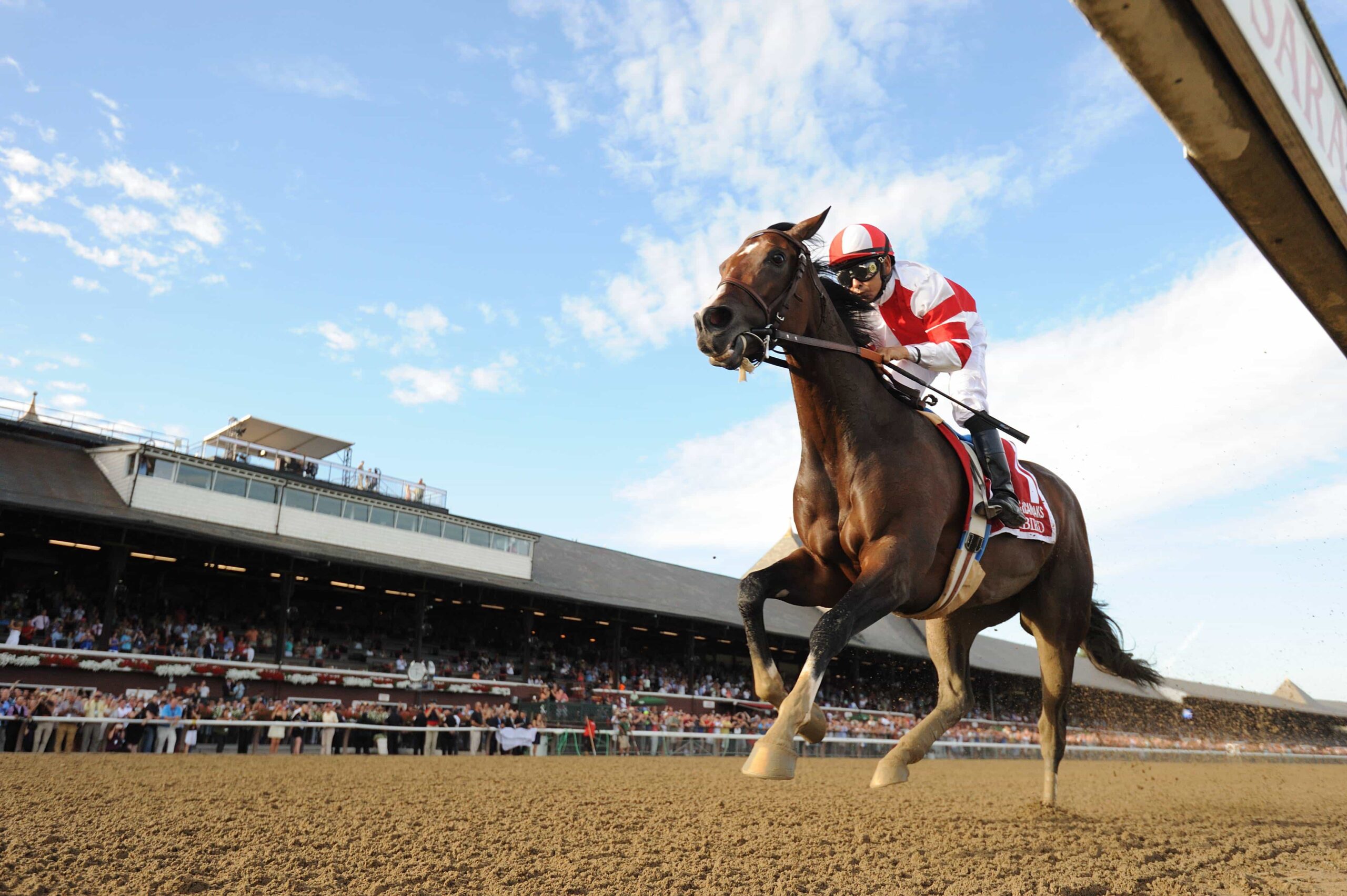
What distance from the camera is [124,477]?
19578 millimetres

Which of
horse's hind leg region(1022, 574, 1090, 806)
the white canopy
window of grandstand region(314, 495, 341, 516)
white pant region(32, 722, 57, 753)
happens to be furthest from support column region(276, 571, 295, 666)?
horse's hind leg region(1022, 574, 1090, 806)

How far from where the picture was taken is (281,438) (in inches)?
1145

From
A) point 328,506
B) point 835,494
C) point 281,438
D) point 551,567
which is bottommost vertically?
point 835,494

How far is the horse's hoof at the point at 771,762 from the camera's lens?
3.08 metres

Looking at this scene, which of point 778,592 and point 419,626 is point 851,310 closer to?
point 778,592

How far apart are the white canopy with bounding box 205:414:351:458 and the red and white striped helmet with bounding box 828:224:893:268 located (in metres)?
26.9

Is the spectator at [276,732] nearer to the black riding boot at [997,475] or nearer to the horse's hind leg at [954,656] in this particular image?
the horse's hind leg at [954,656]

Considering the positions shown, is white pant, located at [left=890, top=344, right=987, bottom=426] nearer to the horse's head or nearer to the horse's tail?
the horse's head

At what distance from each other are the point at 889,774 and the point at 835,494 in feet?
4.73

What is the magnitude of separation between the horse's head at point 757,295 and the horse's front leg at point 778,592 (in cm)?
106

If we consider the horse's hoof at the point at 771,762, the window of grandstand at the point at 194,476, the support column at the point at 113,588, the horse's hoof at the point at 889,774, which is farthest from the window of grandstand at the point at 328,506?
the horse's hoof at the point at 771,762

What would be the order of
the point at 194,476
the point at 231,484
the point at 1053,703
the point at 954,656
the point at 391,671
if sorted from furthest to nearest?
the point at 231,484, the point at 391,671, the point at 194,476, the point at 1053,703, the point at 954,656

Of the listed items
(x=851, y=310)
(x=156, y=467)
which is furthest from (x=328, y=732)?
(x=851, y=310)

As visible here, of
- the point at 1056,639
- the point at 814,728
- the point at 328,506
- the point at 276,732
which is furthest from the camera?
the point at 328,506
